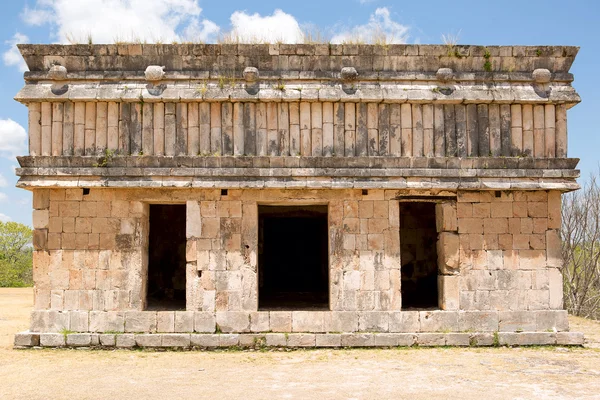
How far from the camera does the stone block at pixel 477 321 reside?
9.52m

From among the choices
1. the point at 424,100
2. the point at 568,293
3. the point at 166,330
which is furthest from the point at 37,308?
the point at 568,293

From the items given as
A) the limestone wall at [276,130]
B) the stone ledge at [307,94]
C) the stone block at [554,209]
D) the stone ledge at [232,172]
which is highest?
the stone ledge at [307,94]

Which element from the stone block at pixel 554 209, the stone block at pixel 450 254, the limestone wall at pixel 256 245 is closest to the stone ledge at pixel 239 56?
the limestone wall at pixel 256 245

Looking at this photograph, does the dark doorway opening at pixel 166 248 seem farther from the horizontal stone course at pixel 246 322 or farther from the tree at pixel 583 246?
the tree at pixel 583 246

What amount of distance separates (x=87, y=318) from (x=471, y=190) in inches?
288

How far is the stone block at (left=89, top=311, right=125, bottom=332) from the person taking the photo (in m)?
9.43

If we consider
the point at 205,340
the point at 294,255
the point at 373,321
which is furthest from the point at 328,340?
the point at 294,255

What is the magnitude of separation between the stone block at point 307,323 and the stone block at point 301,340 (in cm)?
12

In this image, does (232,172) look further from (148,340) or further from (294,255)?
(294,255)

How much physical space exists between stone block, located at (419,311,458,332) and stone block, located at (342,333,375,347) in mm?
951

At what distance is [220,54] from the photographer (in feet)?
32.6

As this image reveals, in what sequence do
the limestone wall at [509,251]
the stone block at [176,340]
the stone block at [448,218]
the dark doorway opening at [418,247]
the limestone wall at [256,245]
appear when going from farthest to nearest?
the dark doorway opening at [418,247], the stone block at [448,218], the limestone wall at [509,251], the limestone wall at [256,245], the stone block at [176,340]

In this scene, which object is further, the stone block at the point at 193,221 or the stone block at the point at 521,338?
the stone block at the point at 193,221

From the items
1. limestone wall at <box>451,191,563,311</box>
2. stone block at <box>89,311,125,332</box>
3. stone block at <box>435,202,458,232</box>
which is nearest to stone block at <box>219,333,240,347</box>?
stone block at <box>89,311,125,332</box>
